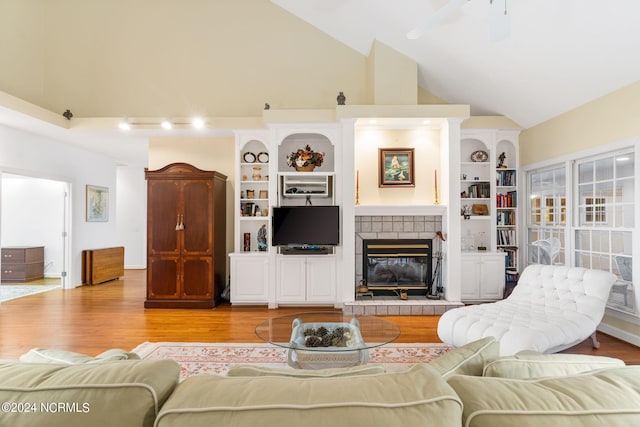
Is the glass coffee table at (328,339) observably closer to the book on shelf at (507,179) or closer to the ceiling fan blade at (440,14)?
the ceiling fan blade at (440,14)

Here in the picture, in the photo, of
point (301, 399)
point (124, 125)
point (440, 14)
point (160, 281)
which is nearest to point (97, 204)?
point (124, 125)

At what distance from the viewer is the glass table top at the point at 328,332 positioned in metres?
2.46

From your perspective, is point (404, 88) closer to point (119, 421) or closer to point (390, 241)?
point (390, 241)

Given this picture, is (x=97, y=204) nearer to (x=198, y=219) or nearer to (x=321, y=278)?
(x=198, y=219)

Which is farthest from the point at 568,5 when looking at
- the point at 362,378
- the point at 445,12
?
the point at 362,378

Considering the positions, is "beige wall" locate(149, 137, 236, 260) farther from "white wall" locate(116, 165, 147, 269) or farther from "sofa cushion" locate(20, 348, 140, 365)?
"sofa cushion" locate(20, 348, 140, 365)

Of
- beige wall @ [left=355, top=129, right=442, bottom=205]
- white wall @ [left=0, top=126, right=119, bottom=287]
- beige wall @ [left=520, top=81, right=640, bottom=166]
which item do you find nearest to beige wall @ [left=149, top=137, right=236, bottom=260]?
white wall @ [left=0, top=126, right=119, bottom=287]

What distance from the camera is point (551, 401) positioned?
0.82 metres

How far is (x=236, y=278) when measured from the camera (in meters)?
4.94

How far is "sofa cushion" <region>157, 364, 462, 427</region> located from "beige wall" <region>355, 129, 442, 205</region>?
4346mm

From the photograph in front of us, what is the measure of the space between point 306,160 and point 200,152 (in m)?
1.95

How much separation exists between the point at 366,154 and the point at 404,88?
108cm

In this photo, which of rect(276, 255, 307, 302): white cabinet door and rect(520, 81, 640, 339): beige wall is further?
rect(276, 255, 307, 302): white cabinet door

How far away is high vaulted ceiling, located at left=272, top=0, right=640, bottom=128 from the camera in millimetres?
3009
